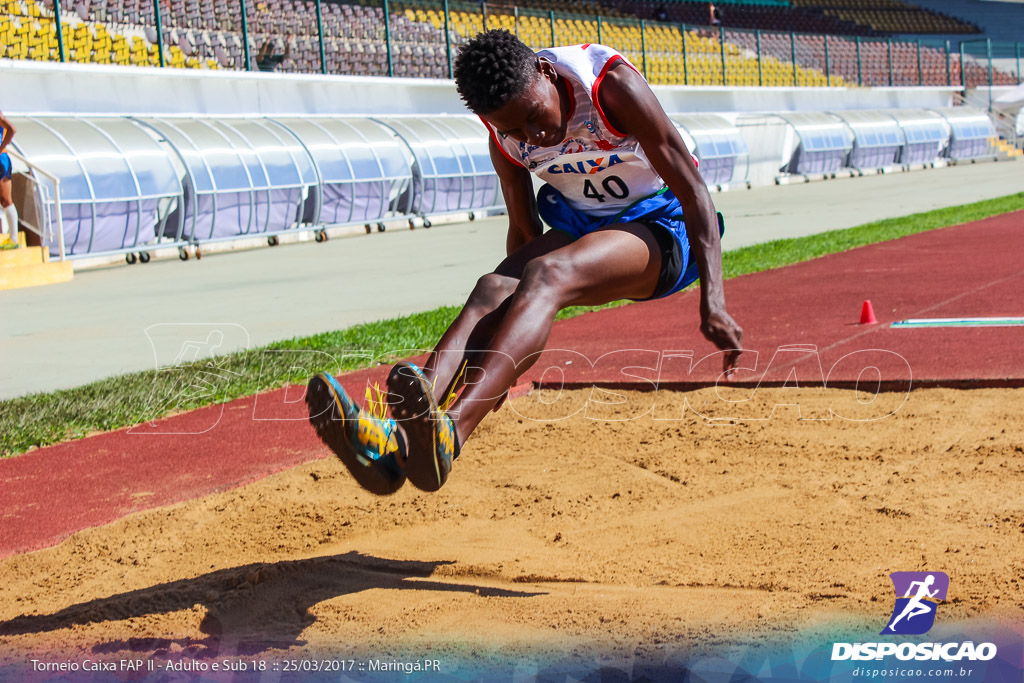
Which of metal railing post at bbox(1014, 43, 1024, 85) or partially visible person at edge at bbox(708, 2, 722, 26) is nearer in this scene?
partially visible person at edge at bbox(708, 2, 722, 26)

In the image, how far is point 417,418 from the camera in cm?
296

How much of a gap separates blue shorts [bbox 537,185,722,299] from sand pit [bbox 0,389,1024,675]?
96cm

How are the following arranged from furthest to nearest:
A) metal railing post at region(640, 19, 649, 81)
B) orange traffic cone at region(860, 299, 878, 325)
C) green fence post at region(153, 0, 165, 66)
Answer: metal railing post at region(640, 19, 649, 81) < green fence post at region(153, 0, 165, 66) < orange traffic cone at region(860, 299, 878, 325)

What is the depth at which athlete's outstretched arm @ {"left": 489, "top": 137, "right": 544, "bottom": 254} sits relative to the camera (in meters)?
4.12

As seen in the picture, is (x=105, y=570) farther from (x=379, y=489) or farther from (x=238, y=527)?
(x=379, y=489)

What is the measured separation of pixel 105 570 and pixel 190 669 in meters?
1.21

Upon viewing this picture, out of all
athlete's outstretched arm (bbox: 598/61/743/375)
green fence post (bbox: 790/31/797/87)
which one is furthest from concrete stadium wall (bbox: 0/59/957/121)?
athlete's outstretched arm (bbox: 598/61/743/375)

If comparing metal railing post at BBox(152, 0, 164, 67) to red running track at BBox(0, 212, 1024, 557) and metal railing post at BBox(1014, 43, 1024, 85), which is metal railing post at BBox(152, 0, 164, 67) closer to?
red running track at BBox(0, 212, 1024, 557)

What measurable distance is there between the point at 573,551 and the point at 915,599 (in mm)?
1244

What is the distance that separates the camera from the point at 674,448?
520 cm

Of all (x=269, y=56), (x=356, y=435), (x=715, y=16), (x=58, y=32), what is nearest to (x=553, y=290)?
(x=356, y=435)

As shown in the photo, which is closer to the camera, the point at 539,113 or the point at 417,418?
the point at 417,418

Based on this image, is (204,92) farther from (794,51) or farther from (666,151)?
(794,51)

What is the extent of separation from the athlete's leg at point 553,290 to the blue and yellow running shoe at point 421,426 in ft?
0.31
